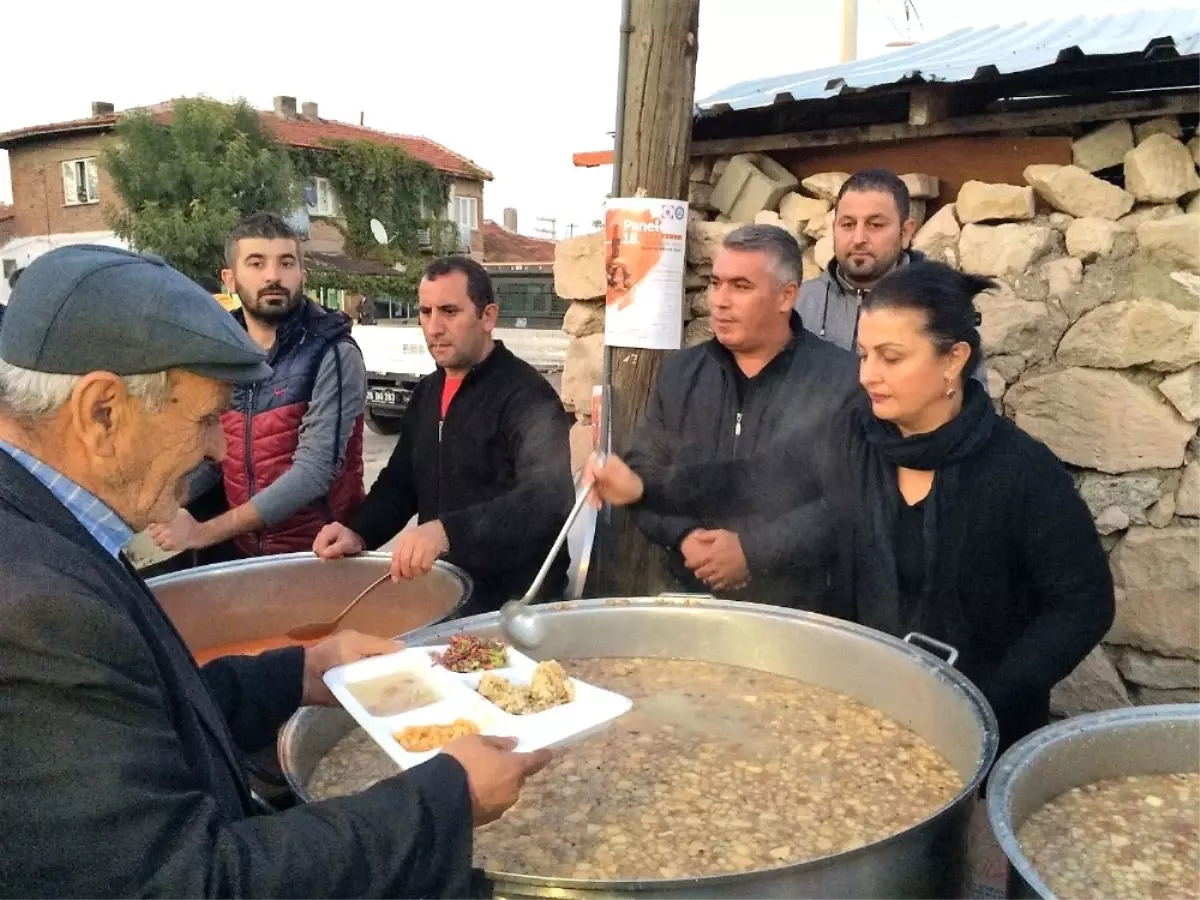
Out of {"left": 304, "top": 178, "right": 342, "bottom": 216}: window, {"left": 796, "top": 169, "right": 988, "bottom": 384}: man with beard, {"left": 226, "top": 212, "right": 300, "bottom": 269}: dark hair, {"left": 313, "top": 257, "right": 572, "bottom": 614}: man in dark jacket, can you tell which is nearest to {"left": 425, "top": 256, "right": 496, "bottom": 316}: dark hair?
{"left": 313, "top": 257, "right": 572, "bottom": 614}: man in dark jacket

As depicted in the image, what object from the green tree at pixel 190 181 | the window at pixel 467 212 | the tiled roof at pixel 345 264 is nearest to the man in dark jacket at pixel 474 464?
the green tree at pixel 190 181

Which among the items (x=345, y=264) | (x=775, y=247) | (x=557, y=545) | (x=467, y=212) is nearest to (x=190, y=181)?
(x=345, y=264)

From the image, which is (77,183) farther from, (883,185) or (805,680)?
(805,680)

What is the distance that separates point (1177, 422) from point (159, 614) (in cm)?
335

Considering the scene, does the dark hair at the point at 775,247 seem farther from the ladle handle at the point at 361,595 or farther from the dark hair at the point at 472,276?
the ladle handle at the point at 361,595

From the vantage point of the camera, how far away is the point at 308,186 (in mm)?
29750

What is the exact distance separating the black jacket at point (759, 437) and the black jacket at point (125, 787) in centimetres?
156

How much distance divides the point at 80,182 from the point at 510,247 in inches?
645

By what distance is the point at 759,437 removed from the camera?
2.90m

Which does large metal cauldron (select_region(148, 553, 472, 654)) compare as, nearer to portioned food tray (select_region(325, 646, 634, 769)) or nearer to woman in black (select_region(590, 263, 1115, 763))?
portioned food tray (select_region(325, 646, 634, 769))

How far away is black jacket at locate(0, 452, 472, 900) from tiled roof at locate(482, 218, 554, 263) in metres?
36.8

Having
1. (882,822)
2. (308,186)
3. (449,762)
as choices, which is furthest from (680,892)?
(308,186)

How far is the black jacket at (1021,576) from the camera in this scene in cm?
201

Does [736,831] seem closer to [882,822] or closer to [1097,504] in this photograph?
[882,822]
